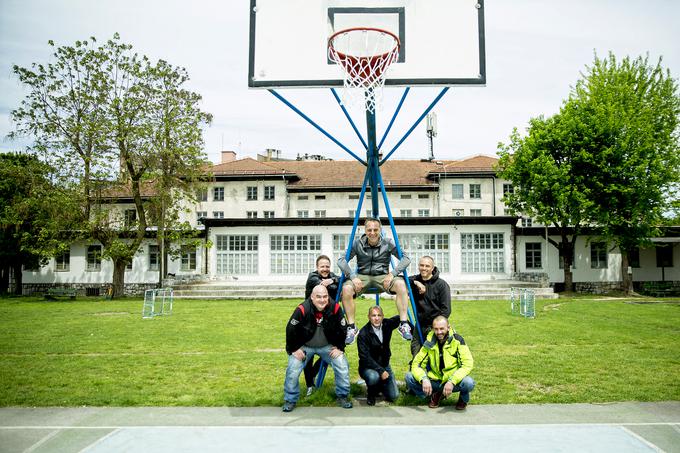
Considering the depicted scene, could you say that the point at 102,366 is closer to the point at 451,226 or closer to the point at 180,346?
the point at 180,346

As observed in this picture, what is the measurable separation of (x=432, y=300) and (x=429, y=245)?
93.0ft

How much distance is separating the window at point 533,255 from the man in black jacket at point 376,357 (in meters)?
32.1

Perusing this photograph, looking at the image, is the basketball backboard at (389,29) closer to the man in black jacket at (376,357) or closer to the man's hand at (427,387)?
the man in black jacket at (376,357)

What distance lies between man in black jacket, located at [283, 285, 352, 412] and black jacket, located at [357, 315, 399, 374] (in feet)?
0.89

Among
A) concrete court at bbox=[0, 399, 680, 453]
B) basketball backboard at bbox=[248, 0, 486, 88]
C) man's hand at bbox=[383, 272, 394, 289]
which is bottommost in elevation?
concrete court at bbox=[0, 399, 680, 453]

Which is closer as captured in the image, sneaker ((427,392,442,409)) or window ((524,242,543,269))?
sneaker ((427,392,442,409))

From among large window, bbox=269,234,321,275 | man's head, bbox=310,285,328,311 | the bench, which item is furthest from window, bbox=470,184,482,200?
man's head, bbox=310,285,328,311

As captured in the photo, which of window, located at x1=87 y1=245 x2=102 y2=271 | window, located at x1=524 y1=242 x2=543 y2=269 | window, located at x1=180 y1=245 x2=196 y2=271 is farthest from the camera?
window, located at x1=87 y1=245 x2=102 y2=271

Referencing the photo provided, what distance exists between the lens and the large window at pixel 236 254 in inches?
1421

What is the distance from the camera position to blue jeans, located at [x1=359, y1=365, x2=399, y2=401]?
7394mm

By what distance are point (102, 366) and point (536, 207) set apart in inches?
1118

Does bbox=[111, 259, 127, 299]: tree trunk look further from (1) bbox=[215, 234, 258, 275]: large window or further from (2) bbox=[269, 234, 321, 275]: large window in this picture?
(2) bbox=[269, 234, 321, 275]: large window

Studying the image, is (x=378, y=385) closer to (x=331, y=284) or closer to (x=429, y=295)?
(x=429, y=295)

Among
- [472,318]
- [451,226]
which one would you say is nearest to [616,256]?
[451,226]
